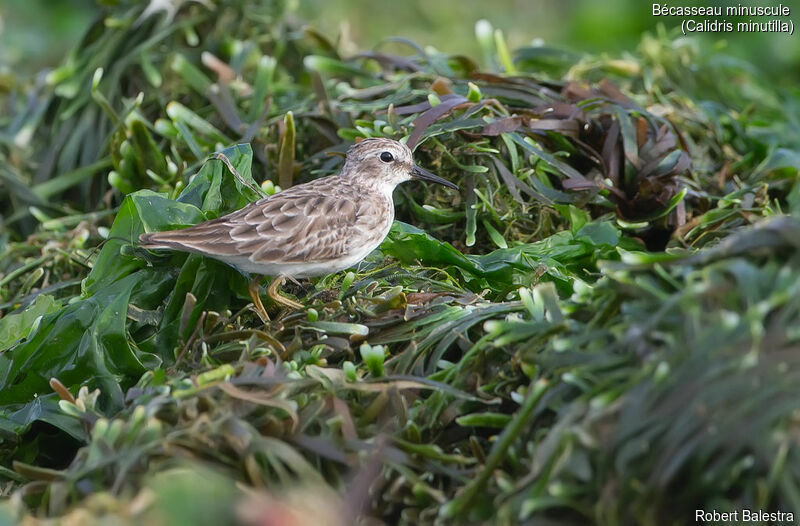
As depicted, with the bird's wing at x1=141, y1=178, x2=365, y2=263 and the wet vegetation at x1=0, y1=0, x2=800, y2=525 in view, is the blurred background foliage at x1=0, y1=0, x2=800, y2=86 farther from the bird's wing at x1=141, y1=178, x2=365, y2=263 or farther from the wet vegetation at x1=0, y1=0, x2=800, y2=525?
the bird's wing at x1=141, y1=178, x2=365, y2=263

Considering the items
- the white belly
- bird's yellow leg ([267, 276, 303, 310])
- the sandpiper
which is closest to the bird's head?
the sandpiper

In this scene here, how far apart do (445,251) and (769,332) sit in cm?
171

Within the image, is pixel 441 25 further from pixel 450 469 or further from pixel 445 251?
pixel 450 469

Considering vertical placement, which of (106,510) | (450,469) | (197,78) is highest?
(197,78)

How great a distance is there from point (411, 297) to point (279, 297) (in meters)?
0.56

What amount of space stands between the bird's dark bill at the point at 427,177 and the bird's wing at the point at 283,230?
0.35 m

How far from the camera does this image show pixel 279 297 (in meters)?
4.11

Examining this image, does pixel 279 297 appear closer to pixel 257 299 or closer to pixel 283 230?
pixel 257 299

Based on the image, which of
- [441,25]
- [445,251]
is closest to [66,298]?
[445,251]

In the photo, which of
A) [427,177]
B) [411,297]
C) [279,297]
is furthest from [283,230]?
[427,177]

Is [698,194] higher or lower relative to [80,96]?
lower

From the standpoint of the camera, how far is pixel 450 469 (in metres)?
3.10

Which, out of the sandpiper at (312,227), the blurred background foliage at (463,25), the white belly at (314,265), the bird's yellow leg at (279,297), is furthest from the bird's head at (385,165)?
the blurred background foliage at (463,25)

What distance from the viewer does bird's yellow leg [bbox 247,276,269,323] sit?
157 inches
